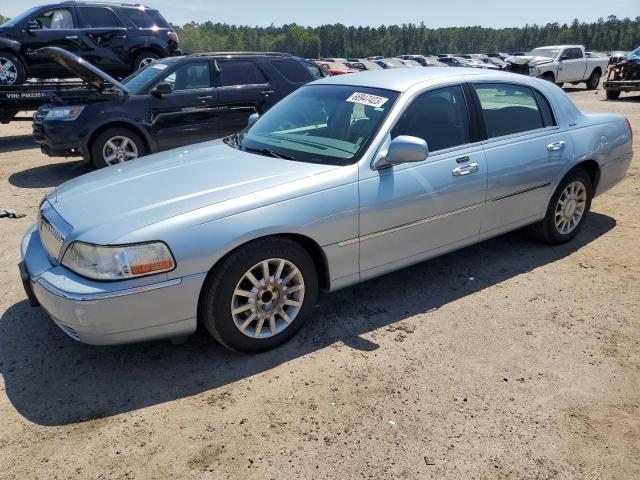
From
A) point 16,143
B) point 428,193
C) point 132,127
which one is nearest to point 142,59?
point 16,143

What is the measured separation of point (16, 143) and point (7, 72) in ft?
4.86

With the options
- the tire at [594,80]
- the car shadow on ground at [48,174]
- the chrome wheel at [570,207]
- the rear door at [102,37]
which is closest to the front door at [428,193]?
the chrome wheel at [570,207]

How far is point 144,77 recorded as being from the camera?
8.16 meters

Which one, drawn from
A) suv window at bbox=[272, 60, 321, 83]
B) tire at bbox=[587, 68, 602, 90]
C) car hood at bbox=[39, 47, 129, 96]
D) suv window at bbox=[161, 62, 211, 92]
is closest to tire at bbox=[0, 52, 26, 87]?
car hood at bbox=[39, 47, 129, 96]

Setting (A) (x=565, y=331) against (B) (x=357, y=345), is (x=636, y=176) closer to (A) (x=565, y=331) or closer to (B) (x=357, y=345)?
(A) (x=565, y=331)

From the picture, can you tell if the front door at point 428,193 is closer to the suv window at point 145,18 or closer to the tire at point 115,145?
the tire at point 115,145

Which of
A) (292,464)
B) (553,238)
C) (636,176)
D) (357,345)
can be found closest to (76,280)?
(292,464)

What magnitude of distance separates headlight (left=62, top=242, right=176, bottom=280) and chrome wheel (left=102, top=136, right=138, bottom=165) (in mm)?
5352

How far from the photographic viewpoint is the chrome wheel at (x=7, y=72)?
10.9m

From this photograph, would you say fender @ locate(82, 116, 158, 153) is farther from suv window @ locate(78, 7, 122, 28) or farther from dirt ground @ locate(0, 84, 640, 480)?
suv window @ locate(78, 7, 122, 28)

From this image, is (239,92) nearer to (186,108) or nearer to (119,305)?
(186,108)

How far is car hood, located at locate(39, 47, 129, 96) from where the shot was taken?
6781mm

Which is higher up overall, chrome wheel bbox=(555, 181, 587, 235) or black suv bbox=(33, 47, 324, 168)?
black suv bbox=(33, 47, 324, 168)

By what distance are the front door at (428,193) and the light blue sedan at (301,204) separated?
0.01m
